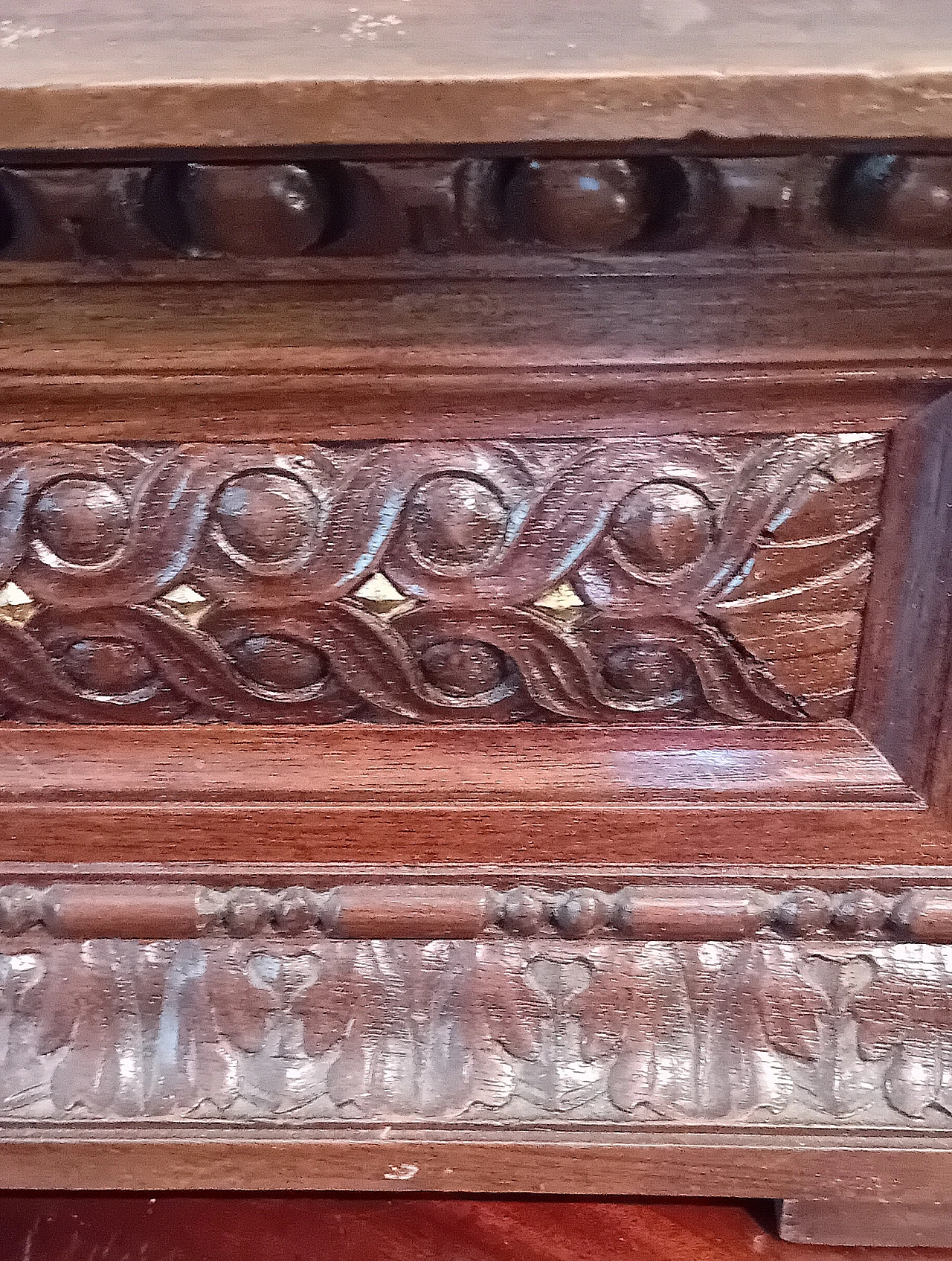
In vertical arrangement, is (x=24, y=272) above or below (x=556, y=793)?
above

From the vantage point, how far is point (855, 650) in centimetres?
39

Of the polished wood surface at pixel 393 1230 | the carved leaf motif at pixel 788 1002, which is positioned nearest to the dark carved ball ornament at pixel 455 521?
the carved leaf motif at pixel 788 1002

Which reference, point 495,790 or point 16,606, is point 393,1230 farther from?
point 16,606

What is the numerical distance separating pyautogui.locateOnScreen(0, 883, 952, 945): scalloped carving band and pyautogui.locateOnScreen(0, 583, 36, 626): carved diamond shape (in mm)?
131

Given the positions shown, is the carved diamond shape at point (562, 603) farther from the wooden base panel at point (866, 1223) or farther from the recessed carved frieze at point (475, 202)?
the wooden base panel at point (866, 1223)

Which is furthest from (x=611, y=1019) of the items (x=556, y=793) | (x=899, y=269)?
(x=899, y=269)

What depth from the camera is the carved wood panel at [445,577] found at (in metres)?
0.36

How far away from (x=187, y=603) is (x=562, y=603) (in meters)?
0.15

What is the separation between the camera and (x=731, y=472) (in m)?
0.36

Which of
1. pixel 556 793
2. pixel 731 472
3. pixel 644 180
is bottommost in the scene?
pixel 556 793

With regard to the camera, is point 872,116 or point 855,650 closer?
point 872,116

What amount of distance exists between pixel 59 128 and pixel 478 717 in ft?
0.85

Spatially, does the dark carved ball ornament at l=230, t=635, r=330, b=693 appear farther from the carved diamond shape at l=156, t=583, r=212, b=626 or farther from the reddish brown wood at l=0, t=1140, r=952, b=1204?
the reddish brown wood at l=0, t=1140, r=952, b=1204

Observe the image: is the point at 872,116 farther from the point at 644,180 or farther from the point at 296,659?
the point at 296,659
